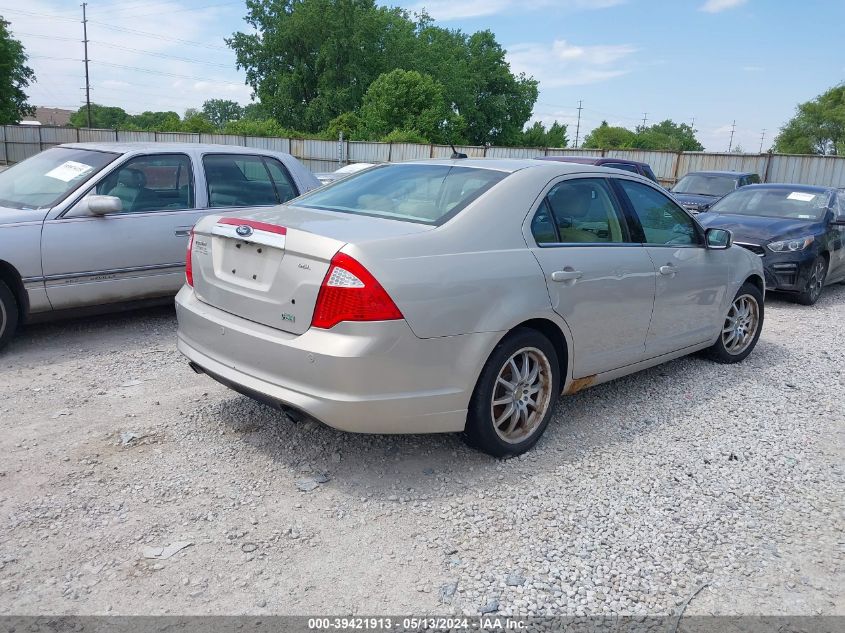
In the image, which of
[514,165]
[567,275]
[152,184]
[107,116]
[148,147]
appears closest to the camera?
[567,275]

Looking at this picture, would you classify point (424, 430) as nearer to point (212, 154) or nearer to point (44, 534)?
point (44, 534)

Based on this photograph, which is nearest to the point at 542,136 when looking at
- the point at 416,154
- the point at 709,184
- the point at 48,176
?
the point at 416,154

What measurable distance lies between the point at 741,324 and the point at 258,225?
4.35 metres

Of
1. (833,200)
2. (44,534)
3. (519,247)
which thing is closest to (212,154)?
(519,247)

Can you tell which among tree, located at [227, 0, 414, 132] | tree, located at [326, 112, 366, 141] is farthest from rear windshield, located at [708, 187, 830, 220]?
tree, located at [227, 0, 414, 132]

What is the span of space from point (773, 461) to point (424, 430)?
7.13 feet

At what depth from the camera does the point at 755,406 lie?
16.2 feet

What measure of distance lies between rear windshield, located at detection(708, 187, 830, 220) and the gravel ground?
564cm

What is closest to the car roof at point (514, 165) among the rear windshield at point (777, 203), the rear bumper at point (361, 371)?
the rear bumper at point (361, 371)

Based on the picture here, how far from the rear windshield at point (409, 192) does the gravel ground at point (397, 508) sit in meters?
1.31

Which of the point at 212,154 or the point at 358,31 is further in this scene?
the point at 358,31

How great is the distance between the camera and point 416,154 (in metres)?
27.2

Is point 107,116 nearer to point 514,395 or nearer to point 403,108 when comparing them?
point 403,108

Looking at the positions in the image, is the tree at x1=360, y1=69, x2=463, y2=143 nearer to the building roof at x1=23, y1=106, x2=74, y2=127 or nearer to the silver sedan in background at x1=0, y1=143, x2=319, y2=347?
the silver sedan in background at x1=0, y1=143, x2=319, y2=347
